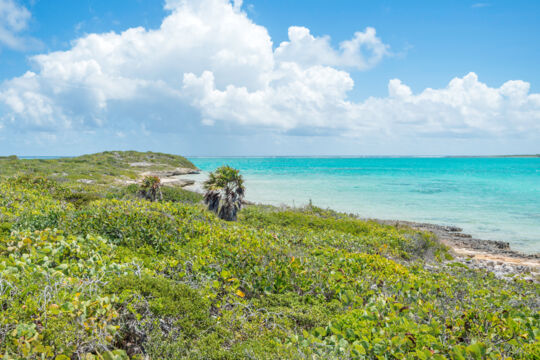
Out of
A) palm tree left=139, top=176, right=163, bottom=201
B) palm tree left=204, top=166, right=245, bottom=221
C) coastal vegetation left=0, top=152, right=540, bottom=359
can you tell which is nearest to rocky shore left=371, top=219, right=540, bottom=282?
coastal vegetation left=0, top=152, right=540, bottom=359

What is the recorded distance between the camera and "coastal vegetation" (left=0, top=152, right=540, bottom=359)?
3.96m

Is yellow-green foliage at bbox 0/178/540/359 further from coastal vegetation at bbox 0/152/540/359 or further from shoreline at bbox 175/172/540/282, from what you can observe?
shoreline at bbox 175/172/540/282

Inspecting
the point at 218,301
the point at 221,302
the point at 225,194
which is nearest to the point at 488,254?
the point at 225,194

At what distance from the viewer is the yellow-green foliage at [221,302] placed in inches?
156

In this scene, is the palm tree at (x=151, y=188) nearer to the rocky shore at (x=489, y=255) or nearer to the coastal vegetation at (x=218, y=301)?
the coastal vegetation at (x=218, y=301)

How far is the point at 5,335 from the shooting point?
3678 mm

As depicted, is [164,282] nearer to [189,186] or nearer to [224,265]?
[224,265]

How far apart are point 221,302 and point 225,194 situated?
41.5 ft

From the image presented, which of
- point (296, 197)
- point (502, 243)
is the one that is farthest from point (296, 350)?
point (296, 197)

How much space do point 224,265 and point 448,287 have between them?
4.88 metres

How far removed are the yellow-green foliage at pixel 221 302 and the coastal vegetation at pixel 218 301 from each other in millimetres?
24

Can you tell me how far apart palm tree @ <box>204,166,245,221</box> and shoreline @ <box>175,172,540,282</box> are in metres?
11.6

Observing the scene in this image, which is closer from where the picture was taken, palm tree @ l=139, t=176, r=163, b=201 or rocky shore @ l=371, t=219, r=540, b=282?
rocky shore @ l=371, t=219, r=540, b=282

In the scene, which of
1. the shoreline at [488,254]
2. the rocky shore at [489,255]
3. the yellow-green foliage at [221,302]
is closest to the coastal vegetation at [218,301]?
the yellow-green foliage at [221,302]
